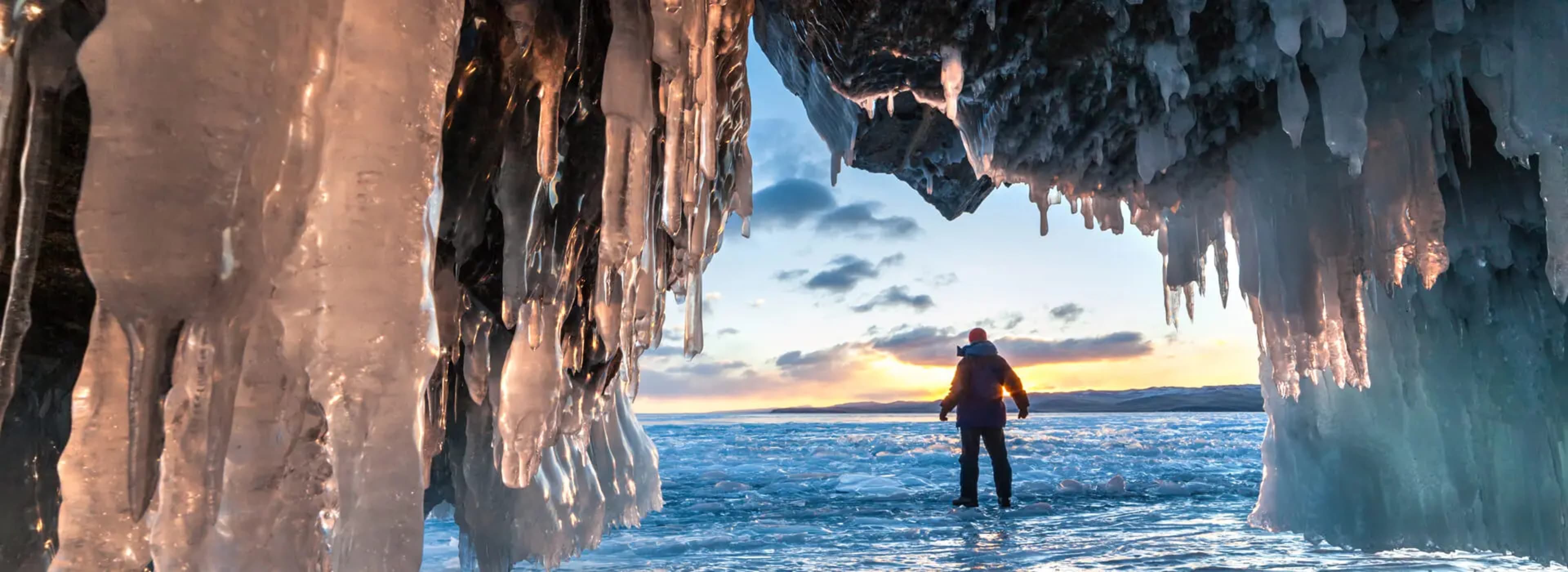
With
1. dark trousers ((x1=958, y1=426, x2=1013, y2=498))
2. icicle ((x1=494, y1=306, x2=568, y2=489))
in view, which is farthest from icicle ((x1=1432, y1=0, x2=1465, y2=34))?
dark trousers ((x1=958, y1=426, x2=1013, y2=498))

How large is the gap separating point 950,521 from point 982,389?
1.43 metres

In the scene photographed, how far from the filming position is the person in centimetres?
639

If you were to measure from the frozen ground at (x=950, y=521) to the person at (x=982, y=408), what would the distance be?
227mm

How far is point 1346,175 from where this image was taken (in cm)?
406

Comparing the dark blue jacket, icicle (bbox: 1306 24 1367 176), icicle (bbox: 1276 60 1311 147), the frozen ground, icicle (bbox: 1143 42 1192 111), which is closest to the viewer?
icicle (bbox: 1306 24 1367 176)

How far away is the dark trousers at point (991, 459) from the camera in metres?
6.37

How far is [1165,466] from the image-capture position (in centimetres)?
945

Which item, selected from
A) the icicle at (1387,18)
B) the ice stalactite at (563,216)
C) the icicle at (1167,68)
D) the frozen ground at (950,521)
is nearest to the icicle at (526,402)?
the ice stalactite at (563,216)

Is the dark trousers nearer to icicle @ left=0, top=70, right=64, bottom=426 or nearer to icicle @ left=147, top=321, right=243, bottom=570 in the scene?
icicle @ left=147, top=321, right=243, bottom=570

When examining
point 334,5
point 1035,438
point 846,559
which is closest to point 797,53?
point 846,559

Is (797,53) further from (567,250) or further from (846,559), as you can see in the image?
(846,559)

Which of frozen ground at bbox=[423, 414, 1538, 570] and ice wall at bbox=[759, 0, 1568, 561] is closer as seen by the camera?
ice wall at bbox=[759, 0, 1568, 561]

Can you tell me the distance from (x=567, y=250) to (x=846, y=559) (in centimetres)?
233

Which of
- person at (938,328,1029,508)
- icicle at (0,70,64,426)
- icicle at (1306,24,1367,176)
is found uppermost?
icicle at (1306,24,1367,176)
